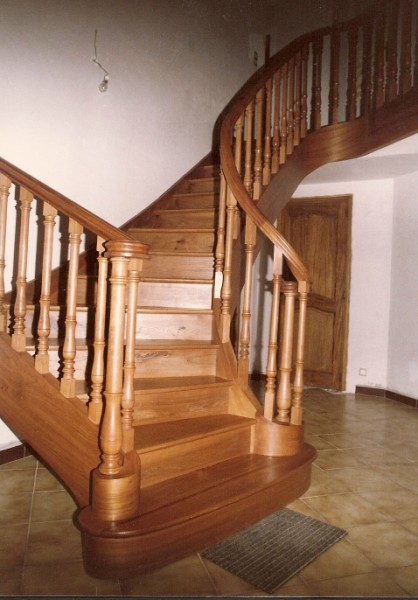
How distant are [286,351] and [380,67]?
2.43 m

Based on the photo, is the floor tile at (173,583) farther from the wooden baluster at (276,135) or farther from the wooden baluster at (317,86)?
the wooden baluster at (317,86)

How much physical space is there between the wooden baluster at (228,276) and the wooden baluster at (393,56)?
5.66 ft

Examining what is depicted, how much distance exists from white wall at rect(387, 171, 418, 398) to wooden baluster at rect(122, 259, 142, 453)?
332 centimetres

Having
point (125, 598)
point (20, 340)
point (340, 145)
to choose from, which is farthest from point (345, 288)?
point (125, 598)

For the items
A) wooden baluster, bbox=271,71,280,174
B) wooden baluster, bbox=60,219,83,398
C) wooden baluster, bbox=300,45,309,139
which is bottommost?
wooden baluster, bbox=60,219,83,398

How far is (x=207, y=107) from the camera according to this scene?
14.9ft

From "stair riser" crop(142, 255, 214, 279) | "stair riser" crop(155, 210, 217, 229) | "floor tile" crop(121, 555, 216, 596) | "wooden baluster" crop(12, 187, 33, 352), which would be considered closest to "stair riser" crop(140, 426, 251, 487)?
"floor tile" crop(121, 555, 216, 596)

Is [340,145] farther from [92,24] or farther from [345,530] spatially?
[345,530]

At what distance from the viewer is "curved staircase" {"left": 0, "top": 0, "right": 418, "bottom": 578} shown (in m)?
1.71

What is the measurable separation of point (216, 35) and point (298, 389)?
148 inches

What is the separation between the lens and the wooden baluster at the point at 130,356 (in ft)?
5.64

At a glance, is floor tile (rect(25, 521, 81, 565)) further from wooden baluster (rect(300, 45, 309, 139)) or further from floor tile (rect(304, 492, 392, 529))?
wooden baluster (rect(300, 45, 309, 139))

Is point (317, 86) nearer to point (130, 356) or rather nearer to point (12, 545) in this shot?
point (130, 356)

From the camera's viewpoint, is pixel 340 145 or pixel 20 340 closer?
pixel 20 340
